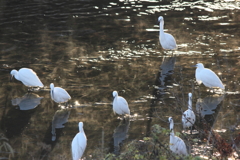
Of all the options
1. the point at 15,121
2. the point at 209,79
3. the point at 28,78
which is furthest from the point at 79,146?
the point at 209,79

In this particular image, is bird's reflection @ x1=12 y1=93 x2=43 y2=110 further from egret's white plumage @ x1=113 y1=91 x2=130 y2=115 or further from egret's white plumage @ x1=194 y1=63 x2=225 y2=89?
egret's white plumage @ x1=194 y1=63 x2=225 y2=89

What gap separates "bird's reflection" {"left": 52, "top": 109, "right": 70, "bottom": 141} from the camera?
7301 mm

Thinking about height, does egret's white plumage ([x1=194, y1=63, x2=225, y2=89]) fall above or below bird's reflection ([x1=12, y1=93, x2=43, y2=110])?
above

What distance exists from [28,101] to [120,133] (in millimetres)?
2427

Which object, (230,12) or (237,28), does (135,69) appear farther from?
(230,12)

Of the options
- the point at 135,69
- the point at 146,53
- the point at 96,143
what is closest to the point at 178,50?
the point at 146,53

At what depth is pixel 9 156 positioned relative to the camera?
6359 mm

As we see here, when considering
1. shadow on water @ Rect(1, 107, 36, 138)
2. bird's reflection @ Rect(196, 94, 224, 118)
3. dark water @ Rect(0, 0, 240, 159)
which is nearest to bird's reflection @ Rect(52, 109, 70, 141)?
dark water @ Rect(0, 0, 240, 159)

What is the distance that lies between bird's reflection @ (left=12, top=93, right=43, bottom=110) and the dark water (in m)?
0.02

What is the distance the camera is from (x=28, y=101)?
834 centimetres

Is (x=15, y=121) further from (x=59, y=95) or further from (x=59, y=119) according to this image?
(x=59, y=95)

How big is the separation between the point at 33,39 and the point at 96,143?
601 centimetres

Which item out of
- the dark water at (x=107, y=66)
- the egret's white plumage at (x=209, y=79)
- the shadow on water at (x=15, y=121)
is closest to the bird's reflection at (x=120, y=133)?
the dark water at (x=107, y=66)

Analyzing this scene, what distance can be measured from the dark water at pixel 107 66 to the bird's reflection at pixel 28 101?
0.02 metres
